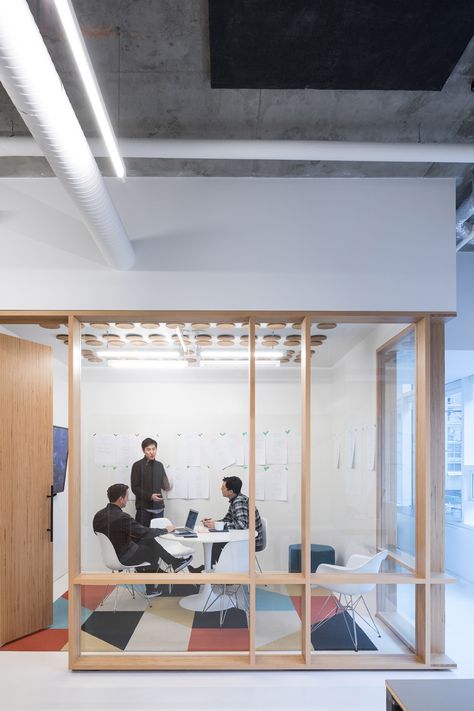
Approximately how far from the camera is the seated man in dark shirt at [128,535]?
4.97m

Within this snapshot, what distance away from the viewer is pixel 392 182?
5.08 metres

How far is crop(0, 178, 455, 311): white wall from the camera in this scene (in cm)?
495

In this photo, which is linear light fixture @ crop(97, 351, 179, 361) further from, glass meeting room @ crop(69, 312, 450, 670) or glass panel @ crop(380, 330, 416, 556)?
glass panel @ crop(380, 330, 416, 556)

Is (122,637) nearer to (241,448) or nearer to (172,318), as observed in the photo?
(241,448)

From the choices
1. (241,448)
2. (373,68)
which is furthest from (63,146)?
(241,448)

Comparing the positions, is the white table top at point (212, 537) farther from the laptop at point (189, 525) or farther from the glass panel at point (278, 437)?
the glass panel at point (278, 437)

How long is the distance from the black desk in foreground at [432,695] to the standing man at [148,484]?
2.84m

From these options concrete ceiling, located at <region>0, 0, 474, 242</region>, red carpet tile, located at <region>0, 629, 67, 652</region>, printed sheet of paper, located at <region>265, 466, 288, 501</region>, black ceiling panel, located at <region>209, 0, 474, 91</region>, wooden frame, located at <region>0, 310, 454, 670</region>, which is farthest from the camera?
red carpet tile, located at <region>0, 629, 67, 652</region>

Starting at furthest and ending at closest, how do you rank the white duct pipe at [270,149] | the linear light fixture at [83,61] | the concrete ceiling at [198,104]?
the white duct pipe at [270,149] < the concrete ceiling at [198,104] < the linear light fixture at [83,61]

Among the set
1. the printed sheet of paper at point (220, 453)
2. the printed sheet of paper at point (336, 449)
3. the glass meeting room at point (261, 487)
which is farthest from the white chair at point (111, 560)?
the printed sheet of paper at point (336, 449)

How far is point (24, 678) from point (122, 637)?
2.38 feet

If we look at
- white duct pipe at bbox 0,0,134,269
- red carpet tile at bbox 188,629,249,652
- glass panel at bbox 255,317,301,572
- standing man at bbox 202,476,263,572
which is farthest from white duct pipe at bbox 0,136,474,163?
red carpet tile at bbox 188,629,249,652

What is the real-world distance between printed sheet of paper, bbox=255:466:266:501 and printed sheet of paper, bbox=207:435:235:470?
0.70ft

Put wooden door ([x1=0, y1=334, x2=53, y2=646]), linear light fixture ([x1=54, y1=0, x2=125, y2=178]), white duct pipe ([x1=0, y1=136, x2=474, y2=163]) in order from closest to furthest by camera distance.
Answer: linear light fixture ([x1=54, y1=0, x2=125, y2=178]) → white duct pipe ([x1=0, y1=136, x2=474, y2=163]) → wooden door ([x1=0, y1=334, x2=53, y2=646])
